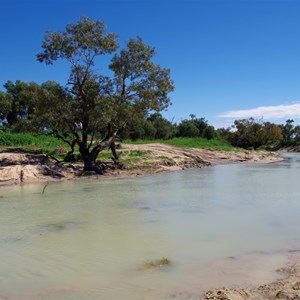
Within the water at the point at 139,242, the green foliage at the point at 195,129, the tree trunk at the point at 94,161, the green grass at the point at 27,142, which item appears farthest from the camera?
the green foliage at the point at 195,129

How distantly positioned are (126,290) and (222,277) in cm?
142

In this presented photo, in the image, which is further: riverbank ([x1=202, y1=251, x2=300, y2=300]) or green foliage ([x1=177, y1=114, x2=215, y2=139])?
green foliage ([x1=177, y1=114, x2=215, y2=139])

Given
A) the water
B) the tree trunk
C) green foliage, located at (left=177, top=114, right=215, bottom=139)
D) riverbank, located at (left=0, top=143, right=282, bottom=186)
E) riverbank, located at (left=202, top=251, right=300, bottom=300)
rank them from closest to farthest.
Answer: riverbank, located at (left=202, top=251, right=300, bottom=300) → the water → riverbank, located at (left=0, top=143, right=282, bottom=186) → the tree trunk → green foliage, located at (left=177, top=114, right=215, bottom=139)

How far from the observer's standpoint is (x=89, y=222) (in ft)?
30.9

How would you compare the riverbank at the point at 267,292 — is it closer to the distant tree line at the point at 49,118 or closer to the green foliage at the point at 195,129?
the distant tree line at the point at 49,118

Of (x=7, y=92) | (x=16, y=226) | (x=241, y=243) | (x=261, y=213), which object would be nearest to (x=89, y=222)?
(x=16, y=226)

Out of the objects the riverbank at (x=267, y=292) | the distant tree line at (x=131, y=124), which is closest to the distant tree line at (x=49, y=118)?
the distant tree line at (x=131, y=124)

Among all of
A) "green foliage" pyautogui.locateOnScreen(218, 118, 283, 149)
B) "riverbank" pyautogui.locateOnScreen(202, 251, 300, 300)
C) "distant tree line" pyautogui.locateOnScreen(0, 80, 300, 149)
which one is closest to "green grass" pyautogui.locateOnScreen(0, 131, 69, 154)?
"distant tree line" pyautogui.locateOnScreen(0, 80, 300, 149)

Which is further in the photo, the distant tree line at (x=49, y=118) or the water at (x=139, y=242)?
the distant tree line at (x=49, y=118)

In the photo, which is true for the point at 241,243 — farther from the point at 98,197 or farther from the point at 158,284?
the point at 98,197

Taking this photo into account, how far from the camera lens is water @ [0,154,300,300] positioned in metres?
5.35

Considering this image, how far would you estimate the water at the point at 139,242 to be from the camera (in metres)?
5.35

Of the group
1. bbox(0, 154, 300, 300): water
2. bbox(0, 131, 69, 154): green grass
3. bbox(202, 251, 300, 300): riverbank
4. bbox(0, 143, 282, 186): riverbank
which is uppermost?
bbox(0, 131, 69, 154): green grass

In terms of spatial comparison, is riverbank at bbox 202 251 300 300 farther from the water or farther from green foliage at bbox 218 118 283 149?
green foliage at bbox 218 118 283 149
